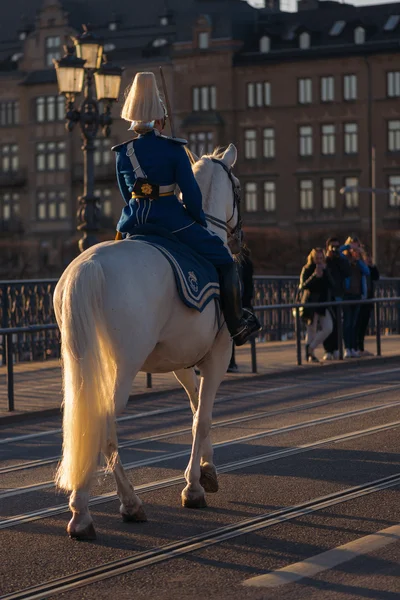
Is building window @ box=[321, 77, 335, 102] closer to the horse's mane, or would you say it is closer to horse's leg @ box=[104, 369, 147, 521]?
the horse's mane

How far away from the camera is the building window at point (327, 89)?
8962cm

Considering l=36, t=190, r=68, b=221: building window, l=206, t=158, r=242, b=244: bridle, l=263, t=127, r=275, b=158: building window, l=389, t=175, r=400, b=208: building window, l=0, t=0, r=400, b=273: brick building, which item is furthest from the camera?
l=36, t=190, r=68, b=221: building window

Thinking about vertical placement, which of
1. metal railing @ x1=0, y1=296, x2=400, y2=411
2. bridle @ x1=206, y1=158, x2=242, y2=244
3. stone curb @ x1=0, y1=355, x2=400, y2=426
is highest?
bridle @ x1=206, y1=158, x2=242, y2=244

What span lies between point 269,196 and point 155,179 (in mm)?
82958

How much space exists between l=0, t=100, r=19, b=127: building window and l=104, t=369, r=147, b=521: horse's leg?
92198 mm

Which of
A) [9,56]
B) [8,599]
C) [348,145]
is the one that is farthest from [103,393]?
[9,56]

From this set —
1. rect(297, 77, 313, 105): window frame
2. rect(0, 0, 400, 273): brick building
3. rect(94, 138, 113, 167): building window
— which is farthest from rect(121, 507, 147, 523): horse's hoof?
rect(94, 138, 113, 167): building window

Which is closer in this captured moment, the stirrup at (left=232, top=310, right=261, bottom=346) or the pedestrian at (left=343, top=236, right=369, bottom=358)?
the stirrup at (left=232, top=310, right=261, bottom=346)

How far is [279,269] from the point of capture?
82.8 m

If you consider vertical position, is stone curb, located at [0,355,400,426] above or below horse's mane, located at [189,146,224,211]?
below

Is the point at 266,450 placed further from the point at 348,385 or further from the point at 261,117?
the point at 261,117

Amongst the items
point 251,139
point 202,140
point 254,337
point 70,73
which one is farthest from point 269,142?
point 254,337

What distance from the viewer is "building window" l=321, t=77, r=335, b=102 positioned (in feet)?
294

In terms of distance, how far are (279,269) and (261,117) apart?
44.0 feet
